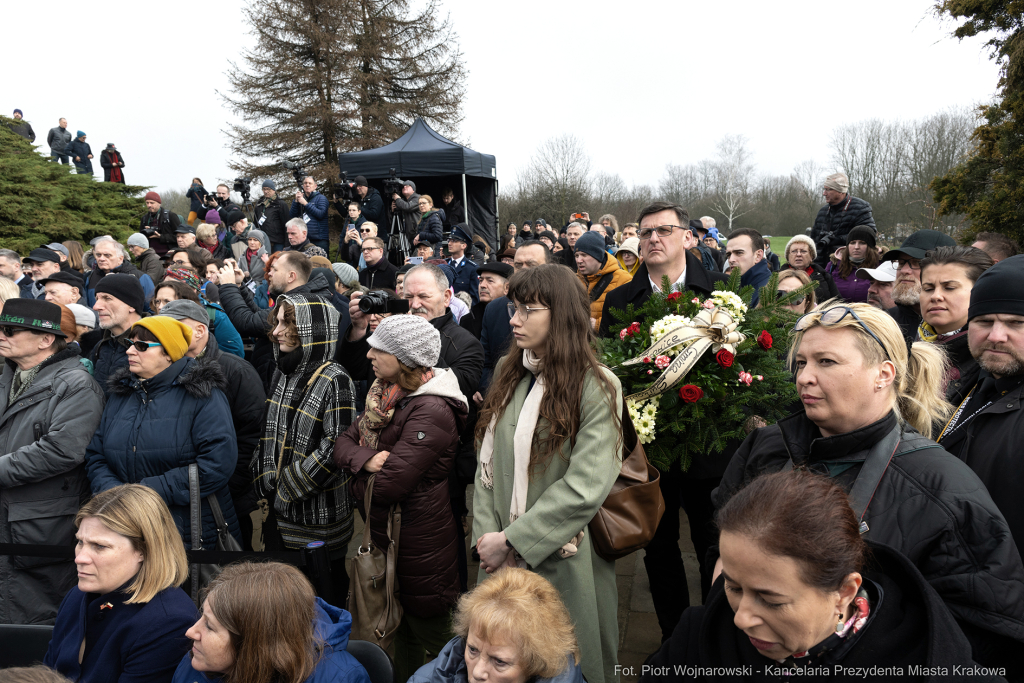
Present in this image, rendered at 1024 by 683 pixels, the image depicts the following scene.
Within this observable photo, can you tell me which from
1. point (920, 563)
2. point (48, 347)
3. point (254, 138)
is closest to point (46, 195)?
point (254, 138)

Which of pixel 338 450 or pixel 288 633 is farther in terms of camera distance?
pixel 338 450

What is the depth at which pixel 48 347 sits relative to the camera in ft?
11.1

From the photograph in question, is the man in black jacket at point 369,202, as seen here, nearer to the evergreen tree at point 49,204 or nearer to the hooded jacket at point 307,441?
the evergreen tree at point 49,204

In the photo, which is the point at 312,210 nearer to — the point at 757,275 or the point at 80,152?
the point at 757,275

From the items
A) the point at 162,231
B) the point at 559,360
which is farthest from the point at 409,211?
the point at 559,360

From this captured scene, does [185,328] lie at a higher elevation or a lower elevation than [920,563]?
higher

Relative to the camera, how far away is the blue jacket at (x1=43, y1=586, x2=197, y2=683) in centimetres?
219

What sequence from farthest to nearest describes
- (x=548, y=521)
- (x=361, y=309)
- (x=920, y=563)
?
(x=361, y=309) < (x=548, y=521) < (x=920, y=563)

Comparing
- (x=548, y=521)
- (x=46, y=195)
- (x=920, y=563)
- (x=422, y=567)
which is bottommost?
(x=422, y=567)

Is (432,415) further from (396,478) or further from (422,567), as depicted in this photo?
(422,567)

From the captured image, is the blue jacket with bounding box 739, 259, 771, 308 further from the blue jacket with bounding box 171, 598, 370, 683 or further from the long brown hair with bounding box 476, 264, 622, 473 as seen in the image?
the blue jacket with bounding box 171, 598, 370, 683

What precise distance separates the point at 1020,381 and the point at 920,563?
94 cm

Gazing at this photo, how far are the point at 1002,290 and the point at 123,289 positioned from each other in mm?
4308

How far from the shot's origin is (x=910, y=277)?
12.7 ft
